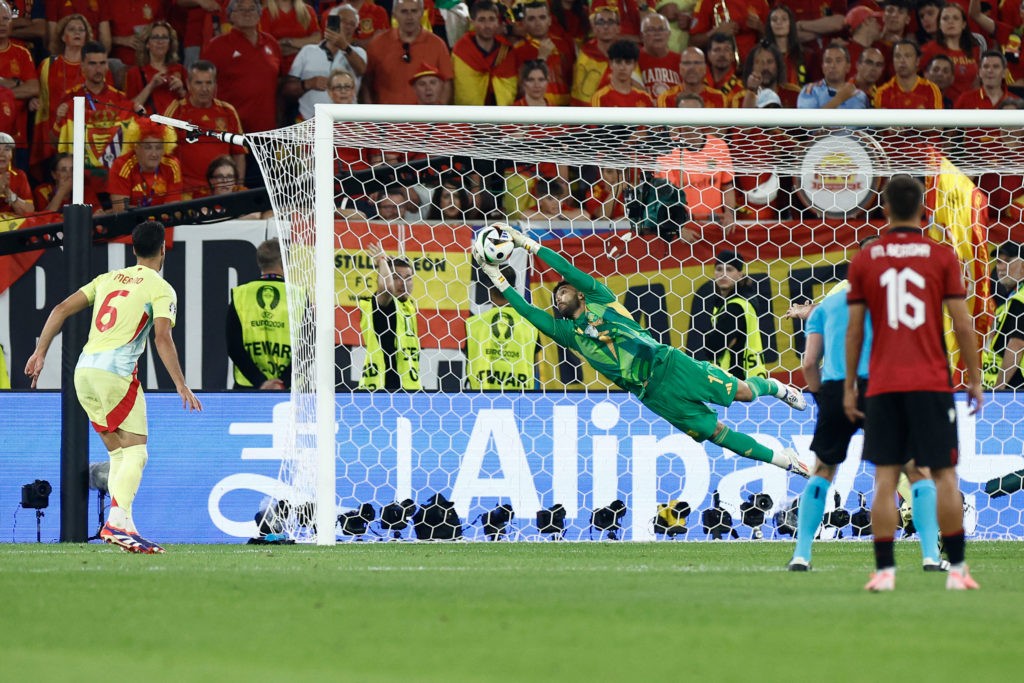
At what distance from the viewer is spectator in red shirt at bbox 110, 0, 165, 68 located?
14.9 m

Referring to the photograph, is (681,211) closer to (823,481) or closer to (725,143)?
(725,143)

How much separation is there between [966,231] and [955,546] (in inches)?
226

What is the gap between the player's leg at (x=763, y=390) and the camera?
34.7 ft

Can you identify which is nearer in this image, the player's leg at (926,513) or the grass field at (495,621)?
the grass field at (495,621)

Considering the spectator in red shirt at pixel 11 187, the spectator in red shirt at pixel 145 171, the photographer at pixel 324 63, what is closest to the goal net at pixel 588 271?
the photographer at pixel 324 63

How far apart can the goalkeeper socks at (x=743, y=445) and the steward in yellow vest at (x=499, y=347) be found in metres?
1.69

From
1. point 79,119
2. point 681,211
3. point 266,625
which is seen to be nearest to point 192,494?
point 79,119

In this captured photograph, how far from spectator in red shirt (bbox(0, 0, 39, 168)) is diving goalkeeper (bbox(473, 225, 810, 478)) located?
577 cm

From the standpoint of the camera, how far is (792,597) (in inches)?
260

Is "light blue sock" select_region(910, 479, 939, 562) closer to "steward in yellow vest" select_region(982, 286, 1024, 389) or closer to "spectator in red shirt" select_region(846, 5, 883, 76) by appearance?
"steward in yellow vest" select_region(982, 286, 1024, 389)

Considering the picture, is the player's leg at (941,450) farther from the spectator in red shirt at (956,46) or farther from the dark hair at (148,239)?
the spectator in red shirt at (956,46)

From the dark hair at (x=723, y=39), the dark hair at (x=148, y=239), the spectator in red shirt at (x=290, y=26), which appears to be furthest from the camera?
the spectator in red shirt at (x=290, y=26)

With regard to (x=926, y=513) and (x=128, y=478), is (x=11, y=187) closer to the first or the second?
(x=128, y=478)

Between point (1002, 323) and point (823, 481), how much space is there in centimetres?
429
